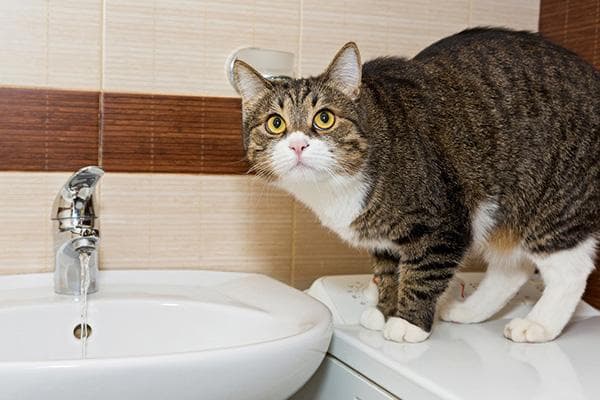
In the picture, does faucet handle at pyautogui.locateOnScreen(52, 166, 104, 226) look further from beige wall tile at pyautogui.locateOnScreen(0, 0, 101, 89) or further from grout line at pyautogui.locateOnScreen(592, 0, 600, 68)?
grout line at pyautogui.locateOnScreen(592, 0, 600, 68)

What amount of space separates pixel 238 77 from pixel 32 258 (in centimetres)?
57

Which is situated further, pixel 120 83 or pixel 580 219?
pixel 120 83

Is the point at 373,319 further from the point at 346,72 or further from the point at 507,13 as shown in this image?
the point at 507,13

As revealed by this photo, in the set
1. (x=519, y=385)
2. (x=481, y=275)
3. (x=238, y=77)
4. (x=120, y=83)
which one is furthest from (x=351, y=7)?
(x=519, y=385)

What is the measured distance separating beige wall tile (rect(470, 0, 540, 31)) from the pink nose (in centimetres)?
76

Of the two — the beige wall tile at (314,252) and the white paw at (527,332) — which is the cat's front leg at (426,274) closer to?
the white paw at (527,332)

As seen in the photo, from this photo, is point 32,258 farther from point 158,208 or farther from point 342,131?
point 342,131

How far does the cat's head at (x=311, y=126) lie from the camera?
122cm

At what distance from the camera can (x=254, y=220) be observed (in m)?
1.60

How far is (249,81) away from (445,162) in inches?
15.5

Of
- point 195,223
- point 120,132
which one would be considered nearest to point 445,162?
point 195,223

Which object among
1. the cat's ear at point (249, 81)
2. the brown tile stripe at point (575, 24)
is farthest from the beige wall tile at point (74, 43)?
the brown tile stripe at point (575, 24)

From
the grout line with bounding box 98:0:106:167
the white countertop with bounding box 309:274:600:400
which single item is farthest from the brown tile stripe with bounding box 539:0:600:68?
the grout line with bounding box 98:0:106:167

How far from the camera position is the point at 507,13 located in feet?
5.85
